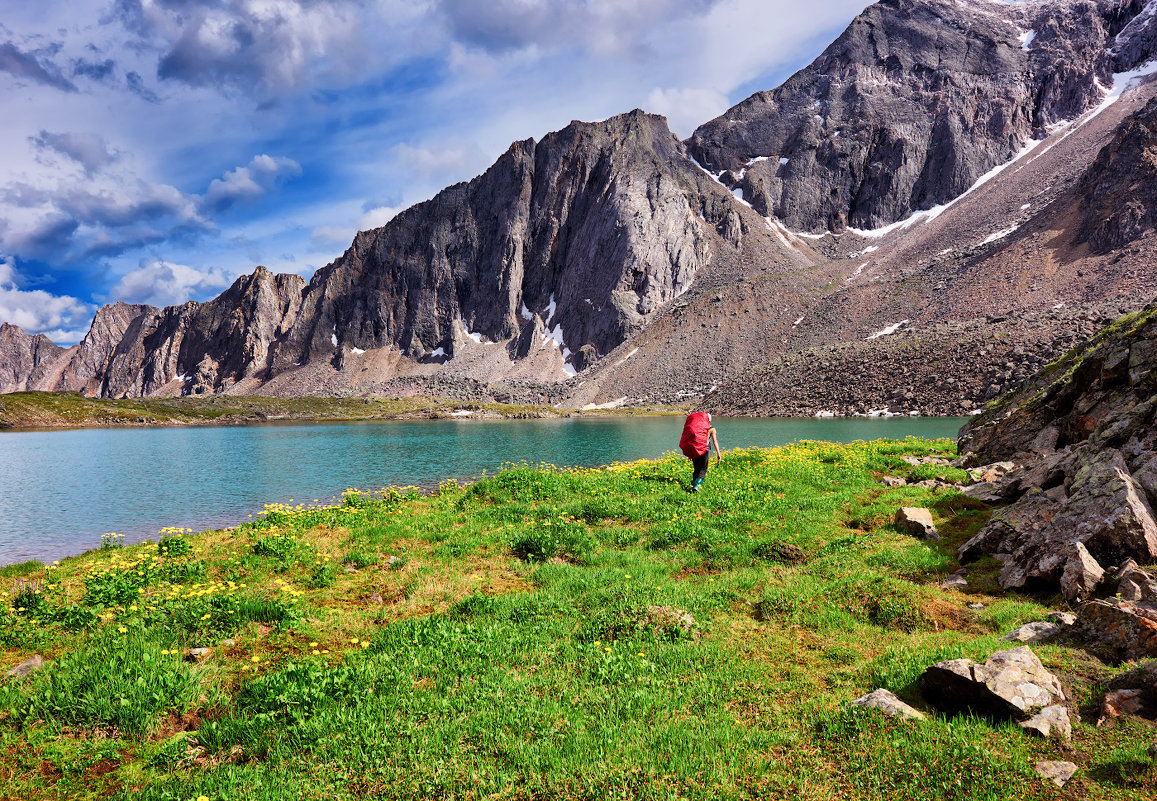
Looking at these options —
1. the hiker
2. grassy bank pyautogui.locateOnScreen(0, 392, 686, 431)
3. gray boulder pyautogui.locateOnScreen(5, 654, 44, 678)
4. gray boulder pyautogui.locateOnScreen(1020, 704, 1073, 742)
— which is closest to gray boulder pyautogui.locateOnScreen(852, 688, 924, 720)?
gray boulder pyautogui.locateOnScreen(1020, 704, 1073, 742)

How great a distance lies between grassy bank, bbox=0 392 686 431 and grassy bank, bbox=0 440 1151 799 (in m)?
145

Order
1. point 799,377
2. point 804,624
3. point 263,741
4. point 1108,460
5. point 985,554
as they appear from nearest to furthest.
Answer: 1. point 263,741
2. point 804,624
3. point 1108,460
4. point 985,554
5. point 799,377

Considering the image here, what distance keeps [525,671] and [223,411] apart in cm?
20963

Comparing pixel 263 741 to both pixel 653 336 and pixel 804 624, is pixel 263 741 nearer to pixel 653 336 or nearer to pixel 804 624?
pixel 804 624

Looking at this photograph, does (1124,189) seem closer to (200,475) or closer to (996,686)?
(996,686)

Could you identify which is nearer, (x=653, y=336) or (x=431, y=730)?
(x=431, y=730)

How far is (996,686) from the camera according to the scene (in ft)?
19.8

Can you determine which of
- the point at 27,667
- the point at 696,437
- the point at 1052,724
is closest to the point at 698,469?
the point at 696,437

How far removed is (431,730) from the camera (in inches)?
246

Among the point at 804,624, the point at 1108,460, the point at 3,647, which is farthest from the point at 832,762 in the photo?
the point at 3,647

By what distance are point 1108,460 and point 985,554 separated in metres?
3.08

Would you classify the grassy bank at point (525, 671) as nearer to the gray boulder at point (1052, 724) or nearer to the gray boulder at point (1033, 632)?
the gray boulder at point (1052, 724)

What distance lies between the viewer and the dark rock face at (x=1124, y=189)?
388ft

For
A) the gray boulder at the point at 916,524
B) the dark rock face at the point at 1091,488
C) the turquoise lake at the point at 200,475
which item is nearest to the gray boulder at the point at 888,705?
the dark rock face at the point at 1091,488
